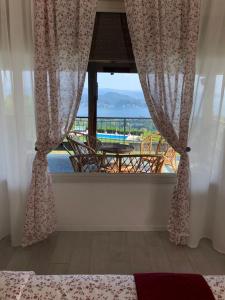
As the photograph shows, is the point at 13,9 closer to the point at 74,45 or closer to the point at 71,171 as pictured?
the point at 74,45

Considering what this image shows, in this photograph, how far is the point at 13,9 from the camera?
8.14ft

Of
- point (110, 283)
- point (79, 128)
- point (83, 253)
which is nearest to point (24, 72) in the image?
point (79, 128)

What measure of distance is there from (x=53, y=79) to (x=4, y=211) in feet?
4.74

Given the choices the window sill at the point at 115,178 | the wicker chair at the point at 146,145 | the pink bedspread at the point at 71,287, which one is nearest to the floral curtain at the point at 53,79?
the window sill at the point at 115,178

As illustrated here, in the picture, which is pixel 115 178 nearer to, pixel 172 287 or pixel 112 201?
pixel 112 201

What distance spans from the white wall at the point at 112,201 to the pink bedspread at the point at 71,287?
1669 millimetres

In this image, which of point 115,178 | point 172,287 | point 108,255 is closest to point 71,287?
point 172,287

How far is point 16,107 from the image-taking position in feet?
8.71

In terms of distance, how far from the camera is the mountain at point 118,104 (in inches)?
121

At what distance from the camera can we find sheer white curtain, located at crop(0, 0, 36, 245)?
2.52 metres

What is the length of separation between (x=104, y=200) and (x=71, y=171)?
0.48 meters

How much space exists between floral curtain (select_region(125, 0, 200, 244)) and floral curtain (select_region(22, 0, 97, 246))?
0.45m

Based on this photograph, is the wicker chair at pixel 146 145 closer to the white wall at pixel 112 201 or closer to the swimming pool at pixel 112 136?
the swimming pool at pixel 112 136

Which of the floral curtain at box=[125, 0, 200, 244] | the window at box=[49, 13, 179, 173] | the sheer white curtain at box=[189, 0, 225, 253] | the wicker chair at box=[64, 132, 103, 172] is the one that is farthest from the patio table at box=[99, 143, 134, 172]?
the sheer white curtain at box=[189, 0, 225, 253]
